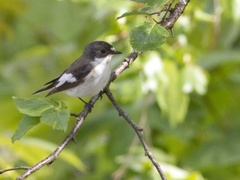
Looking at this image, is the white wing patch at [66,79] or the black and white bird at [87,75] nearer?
the black and white bird at [87,75]

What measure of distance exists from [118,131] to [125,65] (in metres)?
3.25

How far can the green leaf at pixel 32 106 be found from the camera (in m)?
3.07

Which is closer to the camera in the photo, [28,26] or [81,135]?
[81,135]

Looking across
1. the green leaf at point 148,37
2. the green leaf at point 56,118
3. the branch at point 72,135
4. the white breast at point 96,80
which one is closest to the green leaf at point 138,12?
the green leaf at point 148,37

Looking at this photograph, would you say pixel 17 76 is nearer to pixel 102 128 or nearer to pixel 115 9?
pixel 102 128

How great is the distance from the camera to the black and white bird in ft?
13.3

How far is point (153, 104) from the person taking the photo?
22.7 ft

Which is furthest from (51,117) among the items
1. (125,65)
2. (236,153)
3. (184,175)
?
(236,153)

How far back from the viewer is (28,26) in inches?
416

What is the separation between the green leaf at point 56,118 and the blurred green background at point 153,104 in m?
1.97

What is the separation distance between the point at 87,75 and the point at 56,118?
1.25 metres

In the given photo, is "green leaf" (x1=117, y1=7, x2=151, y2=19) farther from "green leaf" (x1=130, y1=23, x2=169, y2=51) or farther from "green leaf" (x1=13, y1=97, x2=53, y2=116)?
"green leaf" (x1=13, y1=97, x2=53, y2=116)

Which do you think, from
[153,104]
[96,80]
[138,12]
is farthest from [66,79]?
[153,104]

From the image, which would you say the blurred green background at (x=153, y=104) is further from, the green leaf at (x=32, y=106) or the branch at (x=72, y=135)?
the green leaf at (x=32, y=106)
